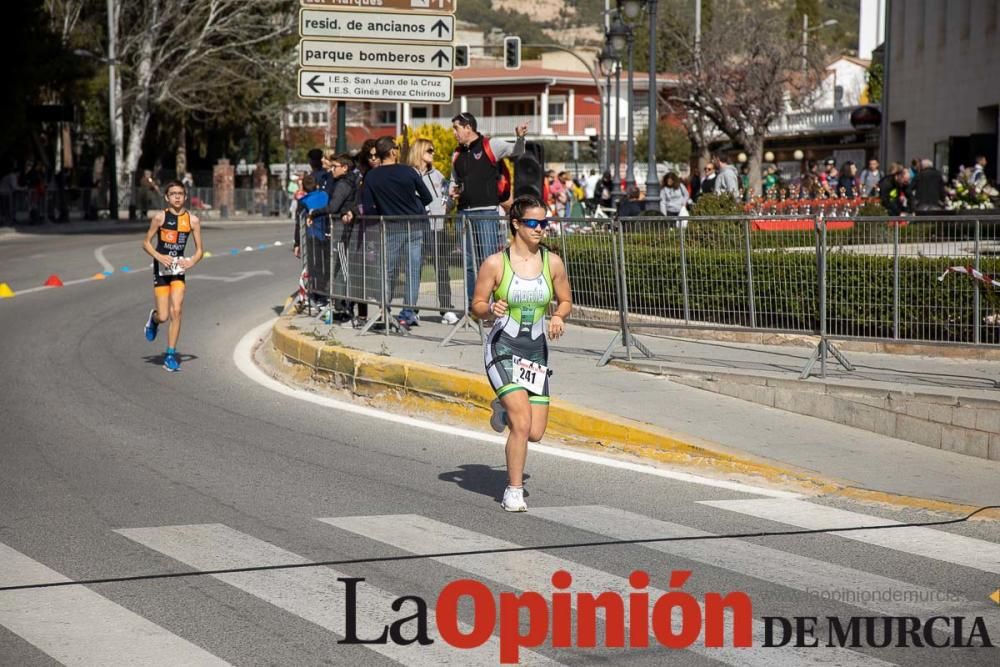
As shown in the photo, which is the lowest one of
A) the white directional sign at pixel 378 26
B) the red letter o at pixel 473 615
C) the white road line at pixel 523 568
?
the white road line at pixel 523 568

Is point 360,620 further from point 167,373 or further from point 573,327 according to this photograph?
point 573,327

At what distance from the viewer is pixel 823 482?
8.60 meters

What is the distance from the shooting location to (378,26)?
662 inches

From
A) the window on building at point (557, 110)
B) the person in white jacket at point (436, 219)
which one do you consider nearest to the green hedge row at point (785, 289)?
the person in white jacket at point (436, 219)

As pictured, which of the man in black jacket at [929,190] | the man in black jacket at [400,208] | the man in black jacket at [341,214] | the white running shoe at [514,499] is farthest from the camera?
the man in black jacket at [929,190]

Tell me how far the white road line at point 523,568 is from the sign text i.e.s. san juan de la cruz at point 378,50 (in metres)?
9.93

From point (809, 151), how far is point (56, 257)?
41286 millimetres

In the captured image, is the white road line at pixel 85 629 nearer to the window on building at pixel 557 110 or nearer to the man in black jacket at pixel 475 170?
the man in black jacket at pixel 475 170

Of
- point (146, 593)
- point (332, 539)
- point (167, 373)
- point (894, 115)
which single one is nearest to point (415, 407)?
point (167, 373)

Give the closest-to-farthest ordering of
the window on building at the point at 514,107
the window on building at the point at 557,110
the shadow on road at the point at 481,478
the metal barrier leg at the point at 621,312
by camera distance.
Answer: the shadow on road at the point at 481,478 < the metal barrier leg at the point at 621,312 < the window on building at the point at 514,107 < the window on building at the point at 557,110

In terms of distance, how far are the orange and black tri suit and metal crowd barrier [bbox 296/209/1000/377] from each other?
1924mm

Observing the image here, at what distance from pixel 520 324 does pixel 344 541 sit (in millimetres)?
1702

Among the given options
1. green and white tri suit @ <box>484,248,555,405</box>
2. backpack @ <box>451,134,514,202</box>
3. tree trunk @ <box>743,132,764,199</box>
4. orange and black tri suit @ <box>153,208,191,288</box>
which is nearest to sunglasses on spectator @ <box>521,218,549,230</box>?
green and white tri suit @ <box>484,248,555,405</box>

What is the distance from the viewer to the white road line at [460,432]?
8.69 metres
